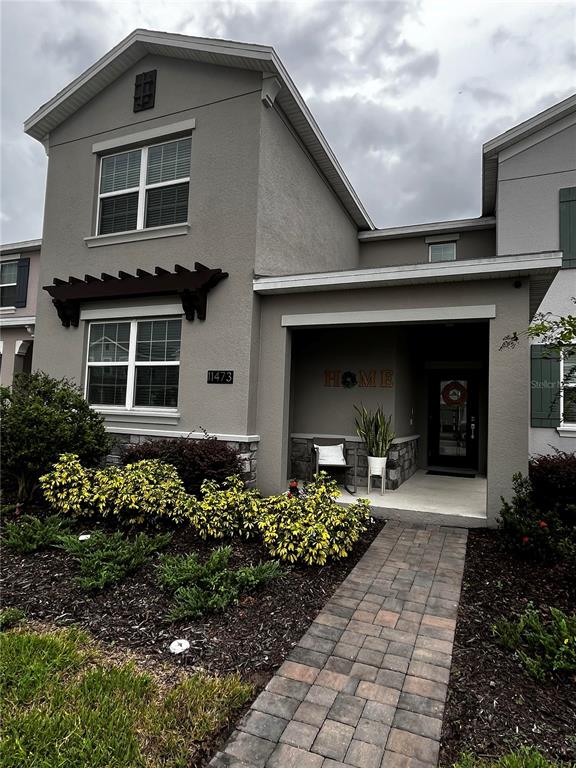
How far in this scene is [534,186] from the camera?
29.5ft

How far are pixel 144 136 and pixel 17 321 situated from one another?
737cm

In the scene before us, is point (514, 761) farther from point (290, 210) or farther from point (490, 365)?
point (290, 210)

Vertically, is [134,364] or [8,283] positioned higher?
[8,283]

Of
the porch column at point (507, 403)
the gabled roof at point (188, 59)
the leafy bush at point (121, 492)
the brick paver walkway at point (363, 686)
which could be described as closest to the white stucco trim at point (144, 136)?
the gabled roof at point (188, 59)

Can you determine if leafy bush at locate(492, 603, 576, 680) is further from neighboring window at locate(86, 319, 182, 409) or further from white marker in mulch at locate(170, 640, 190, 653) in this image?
neighboring window at locate(86, 319, 182, 409)

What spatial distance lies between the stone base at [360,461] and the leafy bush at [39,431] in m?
3.36

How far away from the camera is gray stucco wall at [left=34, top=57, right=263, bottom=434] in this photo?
6.76 metres

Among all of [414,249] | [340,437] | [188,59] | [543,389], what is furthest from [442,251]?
[188,59]

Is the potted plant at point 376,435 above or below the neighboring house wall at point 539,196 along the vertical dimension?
below

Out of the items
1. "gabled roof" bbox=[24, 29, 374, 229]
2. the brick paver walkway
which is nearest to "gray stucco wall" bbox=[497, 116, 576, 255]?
"gabled roof" bbox=[24, 29, 374, 229]

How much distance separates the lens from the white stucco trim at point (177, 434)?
6.56 meters

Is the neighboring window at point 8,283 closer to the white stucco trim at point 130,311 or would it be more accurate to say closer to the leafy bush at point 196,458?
the white stucco trim at point 130,311

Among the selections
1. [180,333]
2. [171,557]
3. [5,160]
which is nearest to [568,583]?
[171,557]

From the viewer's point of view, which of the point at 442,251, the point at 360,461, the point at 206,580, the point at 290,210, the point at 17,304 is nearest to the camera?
the point at 206,580
